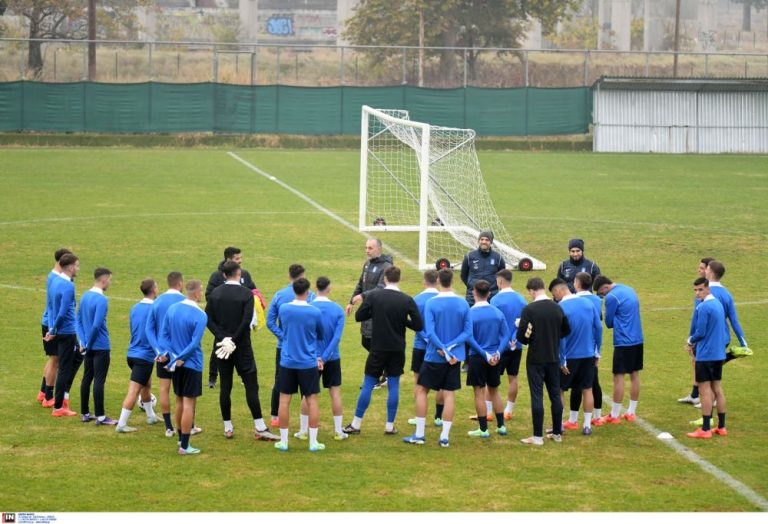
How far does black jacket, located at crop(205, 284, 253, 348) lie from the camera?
1237 centimetres

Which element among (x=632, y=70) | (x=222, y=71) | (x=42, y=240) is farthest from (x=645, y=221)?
(x=632, y=70)

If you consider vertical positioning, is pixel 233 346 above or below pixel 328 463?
above

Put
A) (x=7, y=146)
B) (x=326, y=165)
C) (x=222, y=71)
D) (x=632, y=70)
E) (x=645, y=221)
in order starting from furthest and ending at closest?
1. (x=632, y=70)
2. (x=222, y=71)
3. (x=7, y=146)
4. (x=326, y=165)
5. (x=645, y=221)

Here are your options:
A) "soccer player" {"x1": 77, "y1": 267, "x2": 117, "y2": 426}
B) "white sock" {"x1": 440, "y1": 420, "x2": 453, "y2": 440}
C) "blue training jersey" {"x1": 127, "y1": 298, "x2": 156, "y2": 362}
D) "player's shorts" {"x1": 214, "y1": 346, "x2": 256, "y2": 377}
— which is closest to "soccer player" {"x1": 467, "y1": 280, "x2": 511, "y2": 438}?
"white sock" {"x1": 440, "y1": 420, "x2": 453, "y2": 440}

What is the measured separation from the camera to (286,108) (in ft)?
177

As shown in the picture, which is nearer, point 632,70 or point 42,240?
point 42,240

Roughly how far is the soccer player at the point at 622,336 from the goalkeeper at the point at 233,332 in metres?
3.97

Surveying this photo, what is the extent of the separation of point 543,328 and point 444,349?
1.07 m

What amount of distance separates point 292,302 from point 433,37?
57.3 metres

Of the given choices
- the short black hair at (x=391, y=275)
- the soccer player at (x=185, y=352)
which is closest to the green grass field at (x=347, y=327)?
the soccer player at (x=185, y=352)

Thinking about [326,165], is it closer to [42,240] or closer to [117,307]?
[42,240]

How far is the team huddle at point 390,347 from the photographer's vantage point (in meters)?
12.1

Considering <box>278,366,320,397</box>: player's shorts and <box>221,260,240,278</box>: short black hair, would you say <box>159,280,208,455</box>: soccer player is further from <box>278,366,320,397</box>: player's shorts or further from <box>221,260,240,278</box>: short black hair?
<box>278,366,320,397</box>: player's shorts

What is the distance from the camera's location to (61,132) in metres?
52.0
